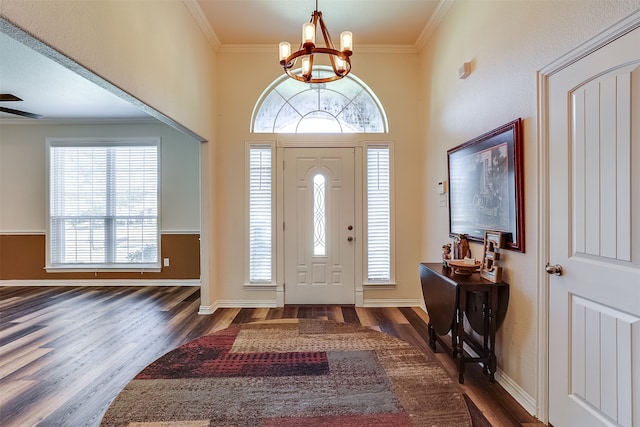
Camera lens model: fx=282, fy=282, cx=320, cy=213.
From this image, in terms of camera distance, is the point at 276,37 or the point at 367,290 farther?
the point at 367,290

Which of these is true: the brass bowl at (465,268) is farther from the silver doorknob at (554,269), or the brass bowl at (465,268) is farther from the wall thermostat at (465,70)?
the wall thermostat at (465,70)

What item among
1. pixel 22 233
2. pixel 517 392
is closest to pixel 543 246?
pixel 517 392

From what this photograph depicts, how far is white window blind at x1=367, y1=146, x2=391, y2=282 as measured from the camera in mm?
3457

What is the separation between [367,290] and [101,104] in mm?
4306

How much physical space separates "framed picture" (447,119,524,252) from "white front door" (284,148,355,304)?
1227 millimetres

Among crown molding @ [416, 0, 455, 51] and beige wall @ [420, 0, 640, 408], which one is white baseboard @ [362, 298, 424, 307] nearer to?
beige wall @ [420, 0, 640, 408]

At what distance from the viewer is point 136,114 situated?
165 inches

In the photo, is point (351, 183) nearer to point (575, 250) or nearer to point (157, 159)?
point (575, 250)

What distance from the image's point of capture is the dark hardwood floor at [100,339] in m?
1.71

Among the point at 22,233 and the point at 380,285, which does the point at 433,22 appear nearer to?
the point at 380,285

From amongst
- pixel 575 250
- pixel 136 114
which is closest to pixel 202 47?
pixel 136 114

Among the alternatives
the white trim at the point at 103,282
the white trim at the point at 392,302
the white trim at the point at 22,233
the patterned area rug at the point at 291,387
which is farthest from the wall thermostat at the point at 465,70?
the white trim at the point at 22,233

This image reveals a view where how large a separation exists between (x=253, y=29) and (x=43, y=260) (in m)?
4.80

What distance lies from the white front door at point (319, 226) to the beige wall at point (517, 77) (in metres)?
1.33
